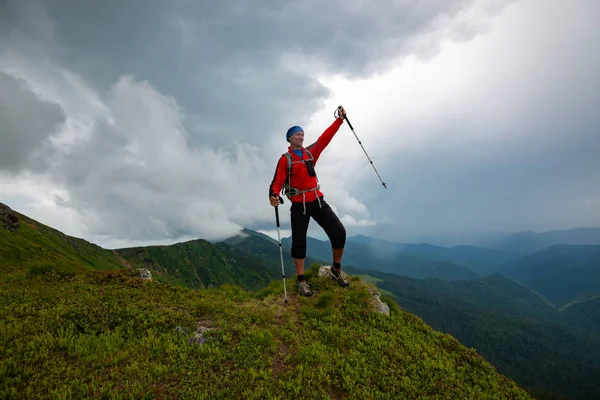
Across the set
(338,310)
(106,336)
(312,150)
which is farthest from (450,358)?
(106,336)

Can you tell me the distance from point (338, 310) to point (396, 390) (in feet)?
11.2

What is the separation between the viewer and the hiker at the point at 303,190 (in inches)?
400

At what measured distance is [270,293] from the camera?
38.2 ft

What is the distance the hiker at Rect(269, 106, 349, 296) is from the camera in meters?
10.1

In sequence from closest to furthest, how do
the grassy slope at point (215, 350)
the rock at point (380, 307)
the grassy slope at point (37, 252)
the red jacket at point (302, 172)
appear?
the grassy slope at point (215, 350), the rock at point (380, 307), the red jacket at point (302, 172), the grassy slope at point (37, 252)

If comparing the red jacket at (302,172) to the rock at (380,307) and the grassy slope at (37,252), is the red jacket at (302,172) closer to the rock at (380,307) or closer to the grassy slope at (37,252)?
the rock at (380,307)

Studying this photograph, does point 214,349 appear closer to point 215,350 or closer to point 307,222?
point 215,350

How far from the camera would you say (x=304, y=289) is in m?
10.8

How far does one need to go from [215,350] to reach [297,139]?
7.30 metres

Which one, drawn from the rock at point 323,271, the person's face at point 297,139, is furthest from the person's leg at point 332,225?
the person's face at point 297,139

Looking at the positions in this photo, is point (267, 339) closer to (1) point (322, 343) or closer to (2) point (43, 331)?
(1) point (322, 343)

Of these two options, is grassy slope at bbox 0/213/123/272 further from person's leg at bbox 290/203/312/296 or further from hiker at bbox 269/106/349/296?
hiker at bbox 269/106/349/296

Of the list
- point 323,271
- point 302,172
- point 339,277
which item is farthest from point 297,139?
point 323,271

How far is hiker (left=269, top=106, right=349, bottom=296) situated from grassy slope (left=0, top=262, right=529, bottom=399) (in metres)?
2.22
